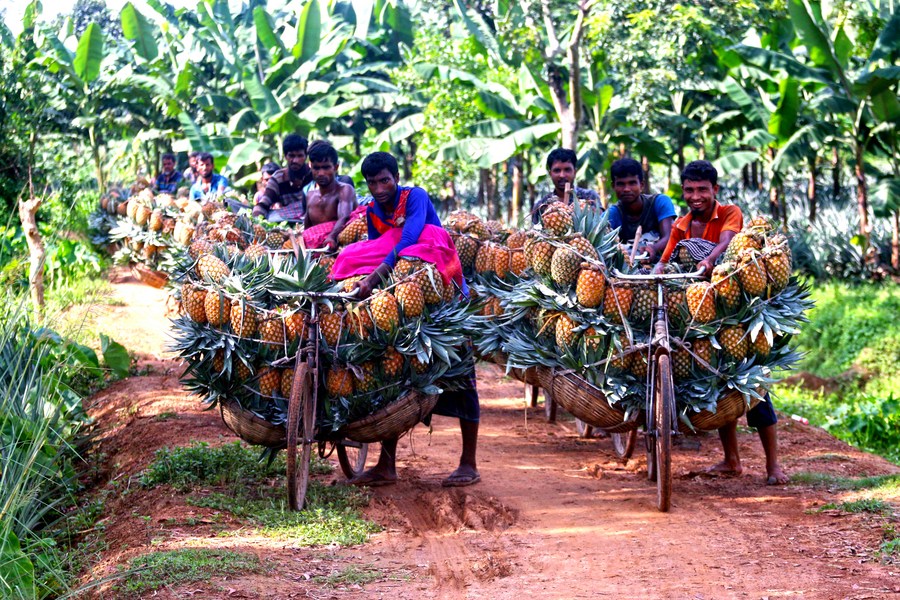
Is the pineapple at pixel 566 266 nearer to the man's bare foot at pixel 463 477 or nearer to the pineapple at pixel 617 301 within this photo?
the pineapple at pixel 617 301

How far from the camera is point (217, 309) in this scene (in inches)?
225

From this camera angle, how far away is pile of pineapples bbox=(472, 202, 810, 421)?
5.64 metres

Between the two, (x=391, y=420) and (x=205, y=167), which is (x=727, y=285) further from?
(x=205, y=167)

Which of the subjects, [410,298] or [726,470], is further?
[726,470]

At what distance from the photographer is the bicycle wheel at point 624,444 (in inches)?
274

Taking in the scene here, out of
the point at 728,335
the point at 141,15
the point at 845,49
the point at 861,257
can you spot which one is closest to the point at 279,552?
the point at 728,335

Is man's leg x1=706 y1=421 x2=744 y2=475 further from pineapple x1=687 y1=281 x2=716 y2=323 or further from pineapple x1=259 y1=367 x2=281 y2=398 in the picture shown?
pineapple x1=259 y1=367 x2=281 y2=398

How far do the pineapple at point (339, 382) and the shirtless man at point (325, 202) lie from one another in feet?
4.97

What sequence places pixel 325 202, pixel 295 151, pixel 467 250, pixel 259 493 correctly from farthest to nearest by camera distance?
pixel 295 151
pixel 467 250
pixel 325 202
pixel 259 493

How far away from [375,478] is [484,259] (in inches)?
103

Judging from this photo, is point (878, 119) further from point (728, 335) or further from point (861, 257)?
point (728, 335)

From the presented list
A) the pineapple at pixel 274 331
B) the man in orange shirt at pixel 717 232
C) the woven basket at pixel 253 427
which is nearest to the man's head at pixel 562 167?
the man in orange shirt at pixel 717 232

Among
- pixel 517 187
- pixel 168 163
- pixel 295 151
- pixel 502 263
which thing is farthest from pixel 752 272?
pixel 517 187

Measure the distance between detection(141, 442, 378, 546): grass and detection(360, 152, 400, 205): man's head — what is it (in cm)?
191
